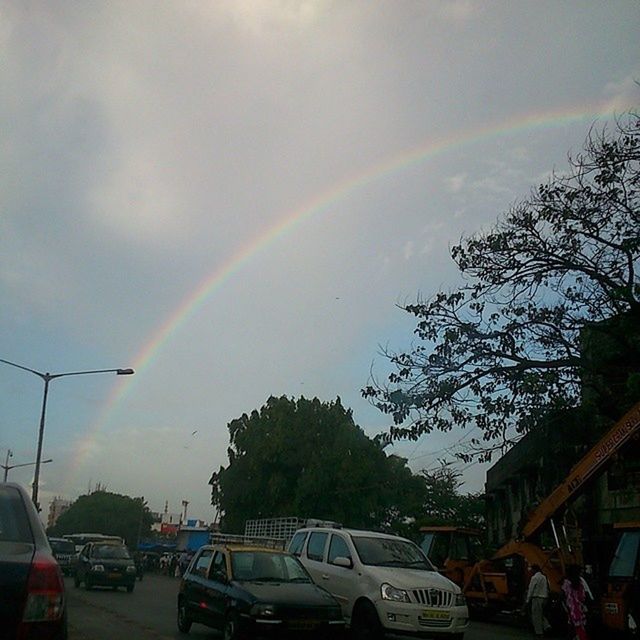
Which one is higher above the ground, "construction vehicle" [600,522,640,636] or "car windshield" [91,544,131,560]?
"car windshield" [91,544,131,560]

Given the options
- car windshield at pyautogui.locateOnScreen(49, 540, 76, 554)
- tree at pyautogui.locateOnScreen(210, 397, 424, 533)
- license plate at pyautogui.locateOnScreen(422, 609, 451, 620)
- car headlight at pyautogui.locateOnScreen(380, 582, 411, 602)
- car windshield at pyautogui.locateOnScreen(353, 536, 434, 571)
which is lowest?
license plate at pyautogui.locateOnScreen(422, 609, 451, 620)

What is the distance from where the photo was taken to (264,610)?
10.7m

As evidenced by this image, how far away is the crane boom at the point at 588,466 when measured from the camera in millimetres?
15500

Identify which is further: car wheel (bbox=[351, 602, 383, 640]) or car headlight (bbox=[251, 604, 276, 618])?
car wheel (bbox=[351, 602, 383, 640])

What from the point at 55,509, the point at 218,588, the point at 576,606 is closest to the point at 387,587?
the point at 218,588

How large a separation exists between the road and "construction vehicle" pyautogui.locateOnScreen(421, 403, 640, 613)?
2.70 feet

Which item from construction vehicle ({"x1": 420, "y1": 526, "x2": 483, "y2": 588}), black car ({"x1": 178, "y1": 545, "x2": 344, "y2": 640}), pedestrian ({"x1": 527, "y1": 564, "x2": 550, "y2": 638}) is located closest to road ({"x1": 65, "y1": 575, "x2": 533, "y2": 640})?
pedestrian ({"x1": 527, "y1": 564, "x2": 550, "y2": 638})

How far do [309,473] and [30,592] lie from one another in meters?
38.3

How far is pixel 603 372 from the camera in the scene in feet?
61.6

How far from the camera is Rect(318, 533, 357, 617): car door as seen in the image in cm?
1225

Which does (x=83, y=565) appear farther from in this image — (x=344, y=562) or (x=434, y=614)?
(x=434, y=614)

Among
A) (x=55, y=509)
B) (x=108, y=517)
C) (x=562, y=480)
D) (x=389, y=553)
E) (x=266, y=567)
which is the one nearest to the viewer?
(x=266, y=567)

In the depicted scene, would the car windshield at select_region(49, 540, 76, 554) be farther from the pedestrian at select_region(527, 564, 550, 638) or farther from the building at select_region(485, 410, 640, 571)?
the pedestrian at select_region(527, 564, 550, 638)

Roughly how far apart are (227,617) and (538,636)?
8433mm
